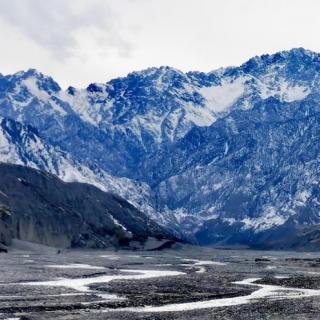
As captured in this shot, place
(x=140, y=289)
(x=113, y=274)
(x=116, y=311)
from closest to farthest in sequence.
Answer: (x=116, y=311)
(x=140, y=289)
(x=113, y=274)

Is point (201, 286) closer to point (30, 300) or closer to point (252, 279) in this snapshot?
point (252, 279)

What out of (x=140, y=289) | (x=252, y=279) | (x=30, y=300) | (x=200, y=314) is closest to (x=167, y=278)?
(x=252, y=279)

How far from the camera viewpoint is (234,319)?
84.4 m

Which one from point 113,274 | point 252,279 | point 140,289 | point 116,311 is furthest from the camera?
point 113,274

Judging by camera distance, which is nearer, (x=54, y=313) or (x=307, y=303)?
(x=54, y=313)

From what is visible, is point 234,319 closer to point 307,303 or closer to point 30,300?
point 307,303

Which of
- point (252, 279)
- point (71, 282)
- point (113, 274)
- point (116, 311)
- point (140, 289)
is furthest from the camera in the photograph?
point (113, 274)

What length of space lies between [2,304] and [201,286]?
43.4 meters

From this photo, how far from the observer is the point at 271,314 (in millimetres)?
88375

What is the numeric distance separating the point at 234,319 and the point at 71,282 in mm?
56883

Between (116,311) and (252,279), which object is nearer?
(116,311)

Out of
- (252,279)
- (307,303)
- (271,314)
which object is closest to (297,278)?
(252,279)

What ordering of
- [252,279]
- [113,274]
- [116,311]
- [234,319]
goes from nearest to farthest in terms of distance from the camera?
[234,319] < [116,311] < [252,279] < [113,274]

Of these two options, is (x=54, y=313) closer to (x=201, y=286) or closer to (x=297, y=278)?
(x=201, y=286)
